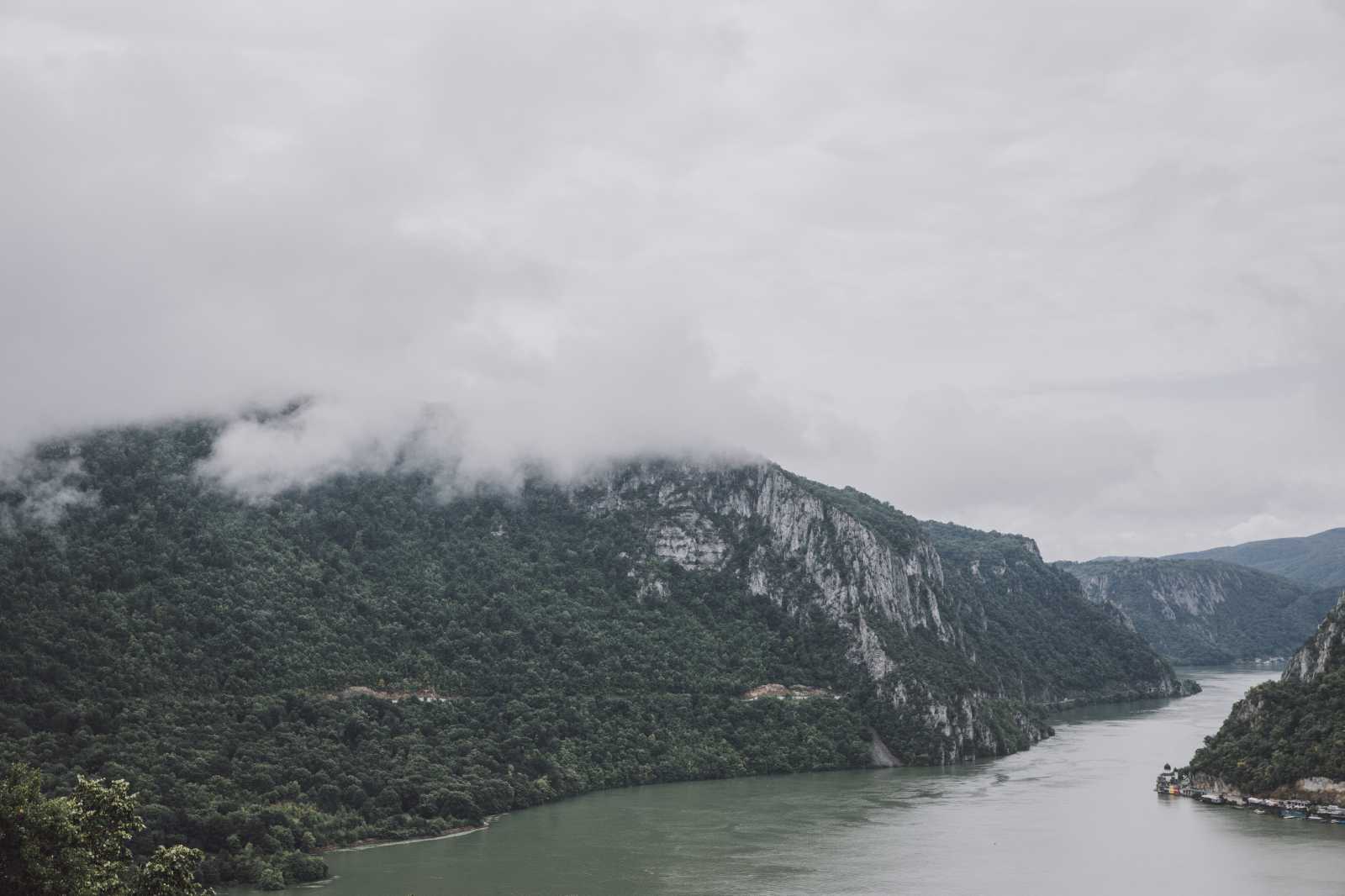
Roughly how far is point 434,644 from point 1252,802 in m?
75.2

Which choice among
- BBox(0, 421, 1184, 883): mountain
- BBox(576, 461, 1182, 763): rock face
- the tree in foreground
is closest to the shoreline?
BBox(0, 421, 1184, 883): mountain

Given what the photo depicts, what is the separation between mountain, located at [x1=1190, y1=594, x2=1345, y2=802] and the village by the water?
4.00 ft

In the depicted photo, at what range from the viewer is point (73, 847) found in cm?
4347

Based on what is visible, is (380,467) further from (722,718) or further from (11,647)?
(11,647)

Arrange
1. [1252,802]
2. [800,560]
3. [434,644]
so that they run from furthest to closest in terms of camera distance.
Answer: [800,560] < [434,644] < [1252,802]

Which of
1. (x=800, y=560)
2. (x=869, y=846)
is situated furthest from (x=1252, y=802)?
(x=800, y=560)

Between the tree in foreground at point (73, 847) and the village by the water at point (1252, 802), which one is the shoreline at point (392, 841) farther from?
the village by the water at point (1252, 802)

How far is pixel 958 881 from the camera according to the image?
77.2m

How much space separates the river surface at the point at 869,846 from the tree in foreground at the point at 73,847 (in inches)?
1229

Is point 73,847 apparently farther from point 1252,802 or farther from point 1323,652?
point 1323,652

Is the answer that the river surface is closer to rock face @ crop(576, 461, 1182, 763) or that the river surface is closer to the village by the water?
the village by the water

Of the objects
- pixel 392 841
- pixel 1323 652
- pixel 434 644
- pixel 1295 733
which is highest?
pixel 434 644

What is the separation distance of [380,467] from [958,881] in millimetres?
93175

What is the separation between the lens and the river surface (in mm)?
76312
